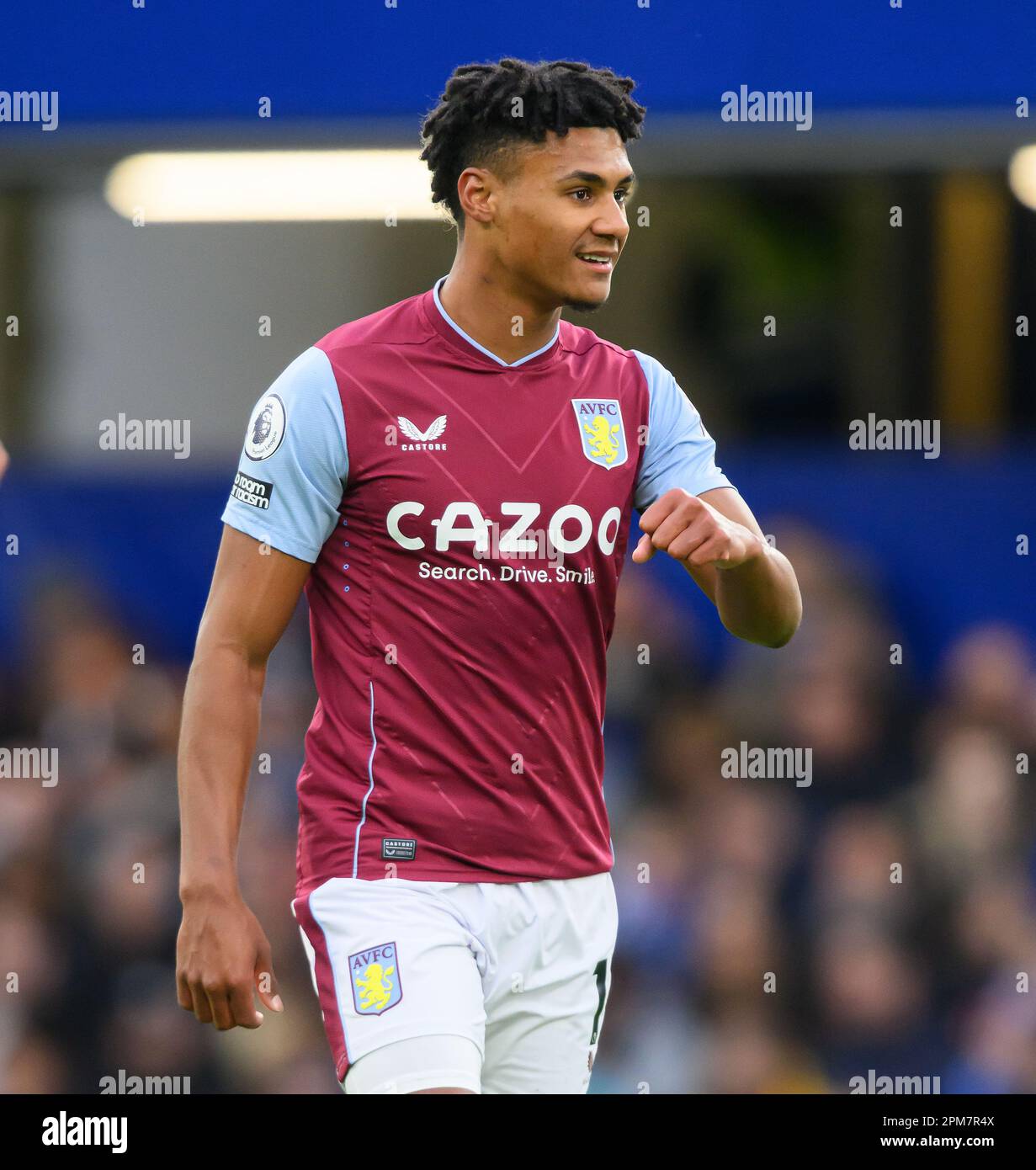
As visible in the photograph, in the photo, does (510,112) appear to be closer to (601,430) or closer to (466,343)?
(466,343)

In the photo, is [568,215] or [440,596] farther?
[568,215]

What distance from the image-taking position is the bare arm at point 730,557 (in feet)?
11.2

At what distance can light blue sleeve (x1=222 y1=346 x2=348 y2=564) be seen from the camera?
12.2 ft

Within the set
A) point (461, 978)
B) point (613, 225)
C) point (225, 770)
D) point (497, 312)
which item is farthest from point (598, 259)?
point (461, 978)

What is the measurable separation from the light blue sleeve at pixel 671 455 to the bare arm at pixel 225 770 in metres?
0.74

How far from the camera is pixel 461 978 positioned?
3570mm

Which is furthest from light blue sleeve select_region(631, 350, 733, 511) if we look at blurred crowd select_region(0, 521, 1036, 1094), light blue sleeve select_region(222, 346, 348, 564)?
blurred crowd select_region(0, 521, 1036, 1094)

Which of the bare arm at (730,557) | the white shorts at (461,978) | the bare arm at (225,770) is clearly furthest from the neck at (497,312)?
the white shorts at (461,978)

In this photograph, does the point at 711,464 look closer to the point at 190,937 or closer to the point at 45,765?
the point at 190,937

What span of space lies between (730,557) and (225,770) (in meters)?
1.01

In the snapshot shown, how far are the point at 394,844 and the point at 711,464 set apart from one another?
104cm

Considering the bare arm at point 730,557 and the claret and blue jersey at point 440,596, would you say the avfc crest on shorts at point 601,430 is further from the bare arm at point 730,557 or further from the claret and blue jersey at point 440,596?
the bare arm at point 730,557

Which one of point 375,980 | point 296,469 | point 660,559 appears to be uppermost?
point 660,559

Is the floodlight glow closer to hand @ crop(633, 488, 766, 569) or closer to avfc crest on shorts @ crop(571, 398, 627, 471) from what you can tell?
avfc crest on shorts @ crop(571, 398, 627, 471)
